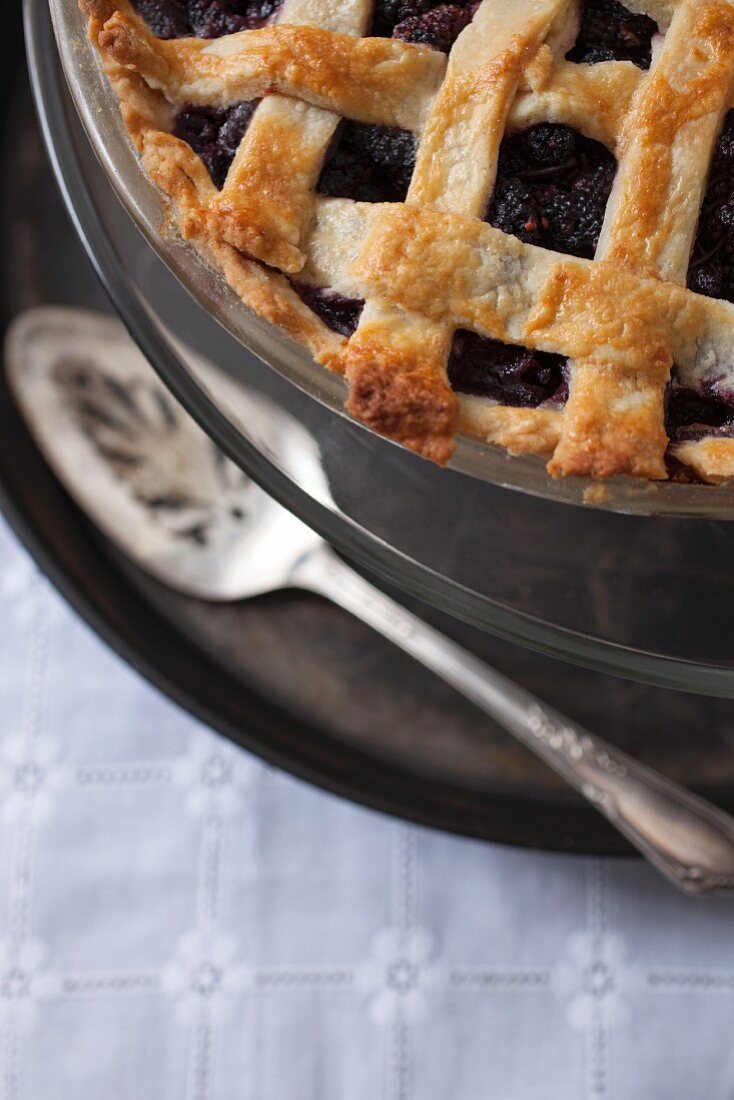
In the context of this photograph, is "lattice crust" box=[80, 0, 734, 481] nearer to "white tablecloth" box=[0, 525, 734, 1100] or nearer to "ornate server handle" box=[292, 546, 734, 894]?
"ornate server handle" box=[292, 546, 734, 894]

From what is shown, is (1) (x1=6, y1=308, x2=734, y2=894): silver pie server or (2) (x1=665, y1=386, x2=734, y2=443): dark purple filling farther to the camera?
(1) (x1=6, y1=308, x2=734, y2=894): silver pie server

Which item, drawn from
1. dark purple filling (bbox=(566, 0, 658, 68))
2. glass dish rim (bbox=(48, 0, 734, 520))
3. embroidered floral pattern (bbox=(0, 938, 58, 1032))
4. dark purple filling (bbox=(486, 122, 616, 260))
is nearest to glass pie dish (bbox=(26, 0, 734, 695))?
glass dish rim (bbox=(48, 0, 734, 520))

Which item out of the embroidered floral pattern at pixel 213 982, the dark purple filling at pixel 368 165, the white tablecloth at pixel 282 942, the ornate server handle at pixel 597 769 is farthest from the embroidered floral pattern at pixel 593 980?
the dark purple filling at pixel 368 165

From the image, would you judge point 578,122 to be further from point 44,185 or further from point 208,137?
point 44,185

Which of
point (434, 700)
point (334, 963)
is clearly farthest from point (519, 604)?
point (334, 963)

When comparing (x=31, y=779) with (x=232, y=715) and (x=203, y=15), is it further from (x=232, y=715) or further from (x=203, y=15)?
(x=203, y=15)

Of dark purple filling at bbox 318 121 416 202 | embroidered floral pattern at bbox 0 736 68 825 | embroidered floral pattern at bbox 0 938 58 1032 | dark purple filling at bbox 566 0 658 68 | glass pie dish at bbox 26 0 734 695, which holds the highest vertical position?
dark purple filling at bbox 566 0 658 68

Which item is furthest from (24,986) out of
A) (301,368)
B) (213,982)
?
(301,368)
